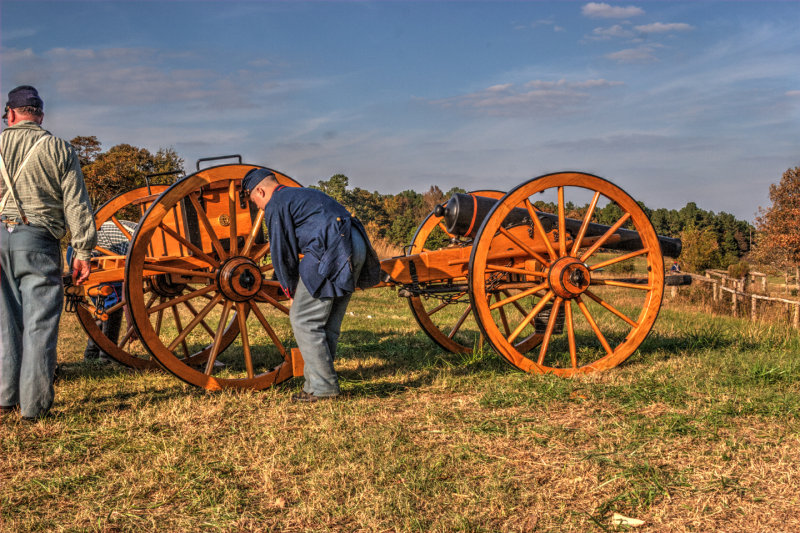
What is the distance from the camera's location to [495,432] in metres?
4.07

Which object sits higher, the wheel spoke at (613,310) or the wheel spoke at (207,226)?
the wheel spoke at (207,226)

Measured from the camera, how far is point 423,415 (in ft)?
14.7

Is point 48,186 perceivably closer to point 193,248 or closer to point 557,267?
point 193,248

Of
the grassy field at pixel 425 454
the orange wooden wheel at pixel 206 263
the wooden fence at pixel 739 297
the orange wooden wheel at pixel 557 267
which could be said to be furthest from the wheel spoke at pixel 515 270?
the wooden fence at pixel 739 297

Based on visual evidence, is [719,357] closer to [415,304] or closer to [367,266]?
[415,304]

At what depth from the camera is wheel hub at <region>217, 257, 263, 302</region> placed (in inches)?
199

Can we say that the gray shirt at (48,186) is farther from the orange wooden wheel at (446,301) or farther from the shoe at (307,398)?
the orange wooden wheel at (446,301)

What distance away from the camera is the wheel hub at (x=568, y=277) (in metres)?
5.46

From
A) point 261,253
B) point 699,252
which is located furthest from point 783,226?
point 261,253

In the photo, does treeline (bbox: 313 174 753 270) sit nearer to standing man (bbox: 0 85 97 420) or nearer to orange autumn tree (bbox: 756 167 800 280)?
Result: orange autumn tree (bbox: 756 167 800 280)

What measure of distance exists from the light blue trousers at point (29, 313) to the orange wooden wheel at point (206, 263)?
48 cm

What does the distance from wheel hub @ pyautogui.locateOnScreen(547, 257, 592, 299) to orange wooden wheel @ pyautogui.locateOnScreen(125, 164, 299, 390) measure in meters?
2.17

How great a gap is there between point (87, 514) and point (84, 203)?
7.03 ft

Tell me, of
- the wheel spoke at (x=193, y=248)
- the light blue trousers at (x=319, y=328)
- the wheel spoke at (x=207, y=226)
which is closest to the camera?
the light blue trousers at (x=319, y=328)
